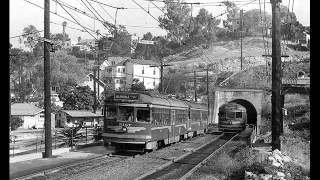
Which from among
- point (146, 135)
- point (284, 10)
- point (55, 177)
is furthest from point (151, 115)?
point (284, 10)

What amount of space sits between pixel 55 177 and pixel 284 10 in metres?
182

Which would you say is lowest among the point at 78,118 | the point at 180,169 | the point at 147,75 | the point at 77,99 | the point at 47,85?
the point at 78,118

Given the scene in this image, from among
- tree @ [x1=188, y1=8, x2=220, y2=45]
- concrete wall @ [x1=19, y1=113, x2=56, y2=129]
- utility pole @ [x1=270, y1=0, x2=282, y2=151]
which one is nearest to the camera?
utility pole @ [x1=270, y1=0, x2=282, y2=151]

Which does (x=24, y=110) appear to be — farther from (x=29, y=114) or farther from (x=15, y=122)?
(x=15, y=122)

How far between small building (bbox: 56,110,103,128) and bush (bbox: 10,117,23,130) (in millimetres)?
6033

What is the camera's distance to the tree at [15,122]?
62.5 metres

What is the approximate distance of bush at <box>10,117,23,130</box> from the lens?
62497mm

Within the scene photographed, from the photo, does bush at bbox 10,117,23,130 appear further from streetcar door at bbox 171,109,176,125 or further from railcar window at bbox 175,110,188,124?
streetcar door at bbox 171,109,176,125

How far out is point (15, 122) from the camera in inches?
2532

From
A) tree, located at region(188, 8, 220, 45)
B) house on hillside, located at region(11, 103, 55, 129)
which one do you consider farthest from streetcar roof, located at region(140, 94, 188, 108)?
tree, located at region(188, 8, 220, 45)

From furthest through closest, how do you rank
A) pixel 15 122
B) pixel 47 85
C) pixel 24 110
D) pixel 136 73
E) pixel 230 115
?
1. pixel 136 73
2. pixel 24 110
3. pixel 15 122
4. pixel 230 115
5. pixel 47 85

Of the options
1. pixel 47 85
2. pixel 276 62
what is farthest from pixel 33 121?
pixel 276 62

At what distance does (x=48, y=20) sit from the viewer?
72.4 feet
